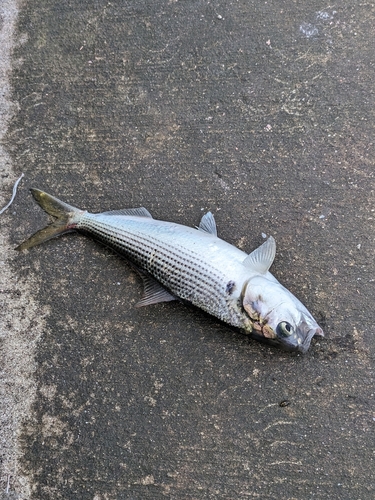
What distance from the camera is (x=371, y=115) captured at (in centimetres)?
337

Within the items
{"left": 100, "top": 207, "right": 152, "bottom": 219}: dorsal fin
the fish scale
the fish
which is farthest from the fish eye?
{"left": 100, "top": 207, "right": 152, "bottom": 219}: dorsal fin

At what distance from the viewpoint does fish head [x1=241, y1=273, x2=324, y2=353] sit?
2824 mm

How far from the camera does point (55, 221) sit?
11.1 feet

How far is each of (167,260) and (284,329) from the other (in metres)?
1.00

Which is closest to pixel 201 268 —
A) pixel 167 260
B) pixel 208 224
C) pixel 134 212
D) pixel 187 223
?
pixel 167 260

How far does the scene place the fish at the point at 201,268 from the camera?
9.39 feet

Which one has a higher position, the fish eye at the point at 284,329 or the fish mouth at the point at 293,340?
the fish eye at the point at 284,329

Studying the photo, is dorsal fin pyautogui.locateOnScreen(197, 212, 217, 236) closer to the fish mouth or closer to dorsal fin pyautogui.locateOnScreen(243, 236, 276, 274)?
dorsal fin pyautogui.locateOnScreen(243, 236, 276, 274)

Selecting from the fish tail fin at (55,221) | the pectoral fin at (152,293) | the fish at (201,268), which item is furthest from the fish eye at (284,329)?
the fish tail fin at (55,221)

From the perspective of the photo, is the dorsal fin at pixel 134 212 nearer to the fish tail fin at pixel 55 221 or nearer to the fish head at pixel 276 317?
the fish tail fin at pixel 55 221

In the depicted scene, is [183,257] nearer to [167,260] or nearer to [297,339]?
[167,260]

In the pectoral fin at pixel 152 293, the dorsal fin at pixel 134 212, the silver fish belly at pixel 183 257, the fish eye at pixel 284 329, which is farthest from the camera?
the dorsal fin at pixel 134 212

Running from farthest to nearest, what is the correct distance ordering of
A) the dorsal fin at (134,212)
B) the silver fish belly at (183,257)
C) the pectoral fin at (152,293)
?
the dorsal fin at (134,212) < the pectoral fin at (152,293) < the silver fish belly at (183,257)

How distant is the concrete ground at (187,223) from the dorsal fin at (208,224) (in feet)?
0.39
